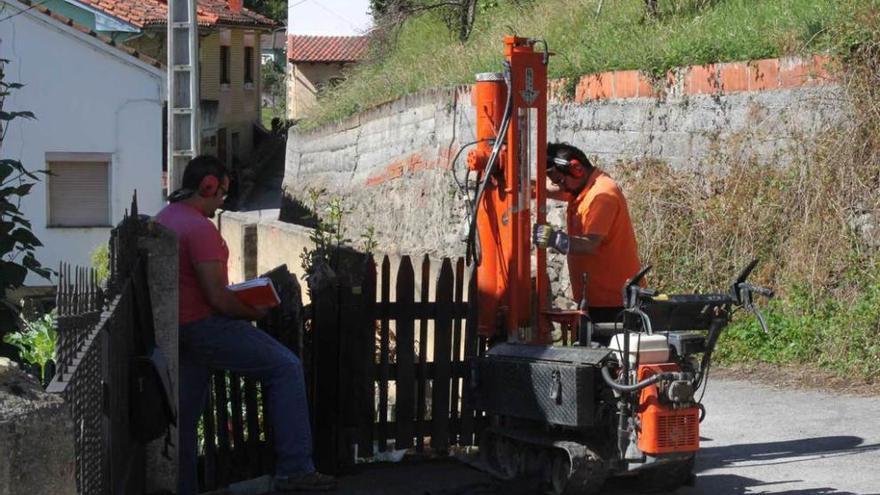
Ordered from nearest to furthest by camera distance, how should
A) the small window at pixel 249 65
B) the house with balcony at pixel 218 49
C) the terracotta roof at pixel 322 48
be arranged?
the house with balcony at pixel 218 49
the small window at pixel 249 65
the terracotta roof at pixel 322 48

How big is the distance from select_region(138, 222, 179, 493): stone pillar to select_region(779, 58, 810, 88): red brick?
6.30 meters

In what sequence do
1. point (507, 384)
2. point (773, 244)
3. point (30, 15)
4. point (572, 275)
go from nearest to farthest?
point (507, 384)
point (572, 275)
point (773, 244)
point (30, 15)

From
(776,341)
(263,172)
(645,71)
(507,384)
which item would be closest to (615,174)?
(645,71)

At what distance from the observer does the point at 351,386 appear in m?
7.88

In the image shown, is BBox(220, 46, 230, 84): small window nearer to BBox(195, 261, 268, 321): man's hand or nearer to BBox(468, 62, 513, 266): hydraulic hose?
BBox(468, 62, 513, 266): hydraulic hose

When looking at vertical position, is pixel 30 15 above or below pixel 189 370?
above

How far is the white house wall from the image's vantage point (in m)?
26.2

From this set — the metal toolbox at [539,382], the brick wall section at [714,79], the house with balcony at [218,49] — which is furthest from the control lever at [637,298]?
the house with balcony at [218,49]

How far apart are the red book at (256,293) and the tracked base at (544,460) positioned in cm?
142

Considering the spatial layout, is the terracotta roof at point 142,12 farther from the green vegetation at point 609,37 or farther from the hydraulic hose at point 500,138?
the hydraulic hose at point 500,138

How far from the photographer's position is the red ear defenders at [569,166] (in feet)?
24.7

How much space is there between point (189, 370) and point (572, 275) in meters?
2.22

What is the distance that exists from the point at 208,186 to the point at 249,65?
4593 centimetres

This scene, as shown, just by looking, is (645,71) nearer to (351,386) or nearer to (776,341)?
(776,341)
